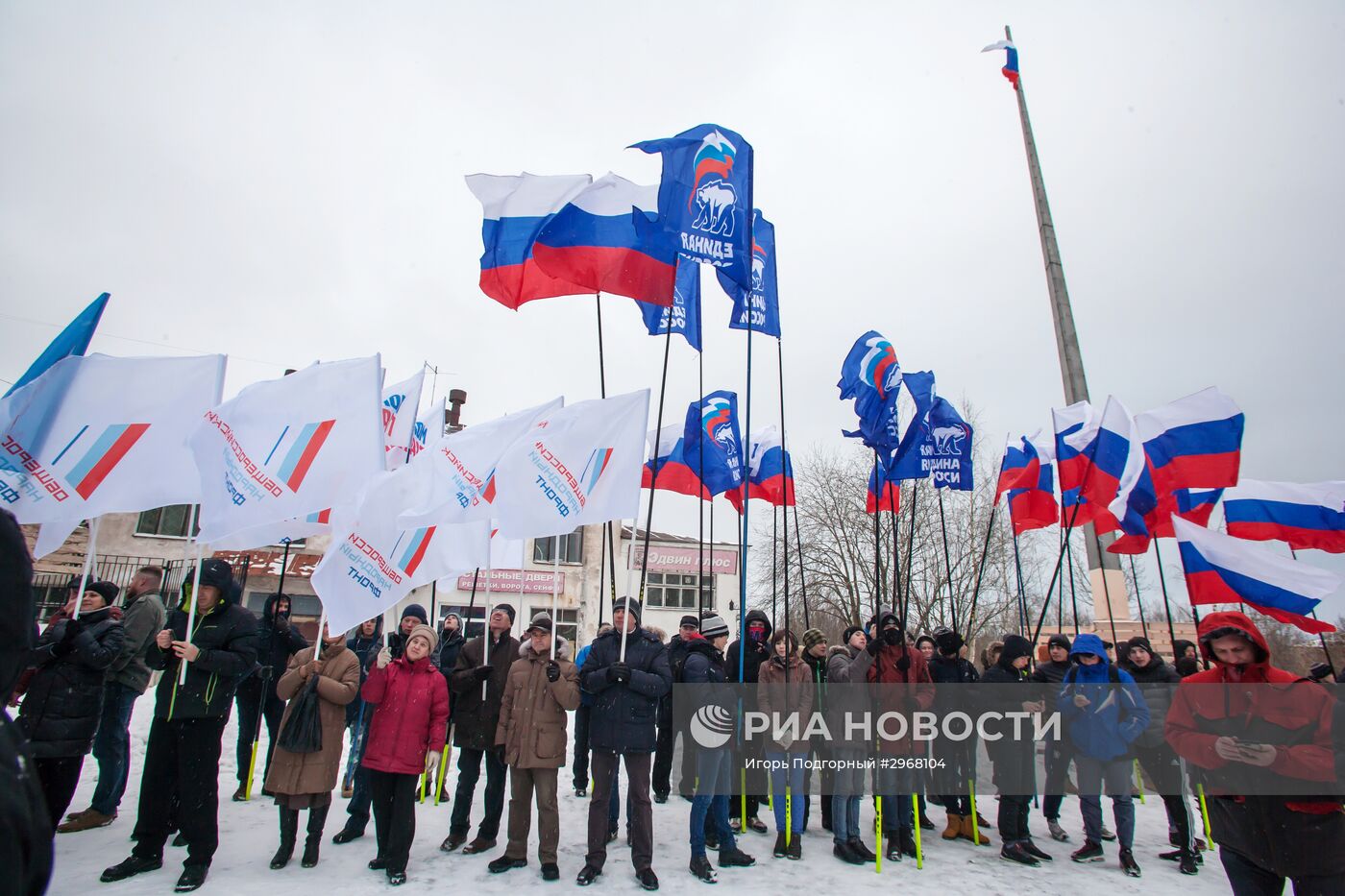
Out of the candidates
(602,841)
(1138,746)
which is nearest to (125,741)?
(602,841)

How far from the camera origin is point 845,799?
21.9 feet

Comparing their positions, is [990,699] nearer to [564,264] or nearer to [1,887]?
[564,264]

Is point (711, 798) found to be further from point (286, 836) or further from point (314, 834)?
point (286, 836)

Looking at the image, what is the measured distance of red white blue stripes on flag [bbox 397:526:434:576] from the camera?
7.22 m

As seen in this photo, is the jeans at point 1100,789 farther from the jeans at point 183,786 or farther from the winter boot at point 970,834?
the jeans at point 183,786

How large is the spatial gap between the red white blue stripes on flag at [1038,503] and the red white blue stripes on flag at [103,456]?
40.3 feet

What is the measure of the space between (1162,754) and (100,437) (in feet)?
35.7

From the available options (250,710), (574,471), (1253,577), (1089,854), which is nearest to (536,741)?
(574,471)

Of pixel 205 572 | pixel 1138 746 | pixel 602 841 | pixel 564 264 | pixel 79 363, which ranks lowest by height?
pixel 602 841

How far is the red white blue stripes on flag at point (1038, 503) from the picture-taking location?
1236cm

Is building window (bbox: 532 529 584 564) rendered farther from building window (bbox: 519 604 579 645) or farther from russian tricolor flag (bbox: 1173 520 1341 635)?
russian tricolor flag (bbox: 1173 520 1341 635)

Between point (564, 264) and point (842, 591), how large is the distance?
2199 centimetres

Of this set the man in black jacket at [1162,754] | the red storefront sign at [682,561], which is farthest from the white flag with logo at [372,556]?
the red storefront sign at [682,561]

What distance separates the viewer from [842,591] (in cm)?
2683
